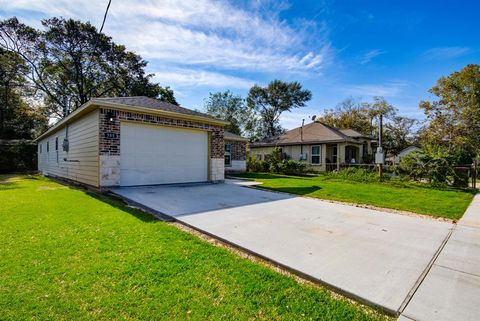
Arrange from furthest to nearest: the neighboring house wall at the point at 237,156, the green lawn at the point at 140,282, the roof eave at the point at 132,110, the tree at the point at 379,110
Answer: the tree at the point at 379,110, the neighboring house wall at the point at 237,156, the roof eave at the point at 132,110, the green lawn at the point at 140,282

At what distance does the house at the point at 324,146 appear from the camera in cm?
1739

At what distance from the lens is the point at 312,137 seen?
18.7 meters

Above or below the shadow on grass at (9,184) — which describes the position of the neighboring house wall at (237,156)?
above

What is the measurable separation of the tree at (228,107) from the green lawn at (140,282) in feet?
105

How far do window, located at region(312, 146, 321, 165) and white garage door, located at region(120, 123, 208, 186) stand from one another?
1091 cm

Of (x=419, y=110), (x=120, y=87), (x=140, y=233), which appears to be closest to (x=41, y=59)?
(x=120, y=87)

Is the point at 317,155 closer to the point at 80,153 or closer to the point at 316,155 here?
the point at 316,155

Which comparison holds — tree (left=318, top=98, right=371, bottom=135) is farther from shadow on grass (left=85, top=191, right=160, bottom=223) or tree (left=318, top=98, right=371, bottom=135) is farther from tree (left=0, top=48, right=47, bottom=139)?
tree (left=0, top=48, right=47, bottom=139)

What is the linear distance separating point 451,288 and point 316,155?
16.6 meters

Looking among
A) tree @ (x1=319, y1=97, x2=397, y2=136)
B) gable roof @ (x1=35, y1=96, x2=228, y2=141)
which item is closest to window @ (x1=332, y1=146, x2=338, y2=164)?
gable roof @ (x1=35, y1=96, x2=228, y2=141)

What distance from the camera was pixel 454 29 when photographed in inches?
364

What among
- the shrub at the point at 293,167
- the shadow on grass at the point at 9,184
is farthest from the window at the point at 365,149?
the shadow on grass at the point at 9,184

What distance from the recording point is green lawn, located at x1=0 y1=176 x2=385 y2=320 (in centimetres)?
192

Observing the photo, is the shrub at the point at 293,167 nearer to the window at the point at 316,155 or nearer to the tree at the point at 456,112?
the window at the point at 316,155
